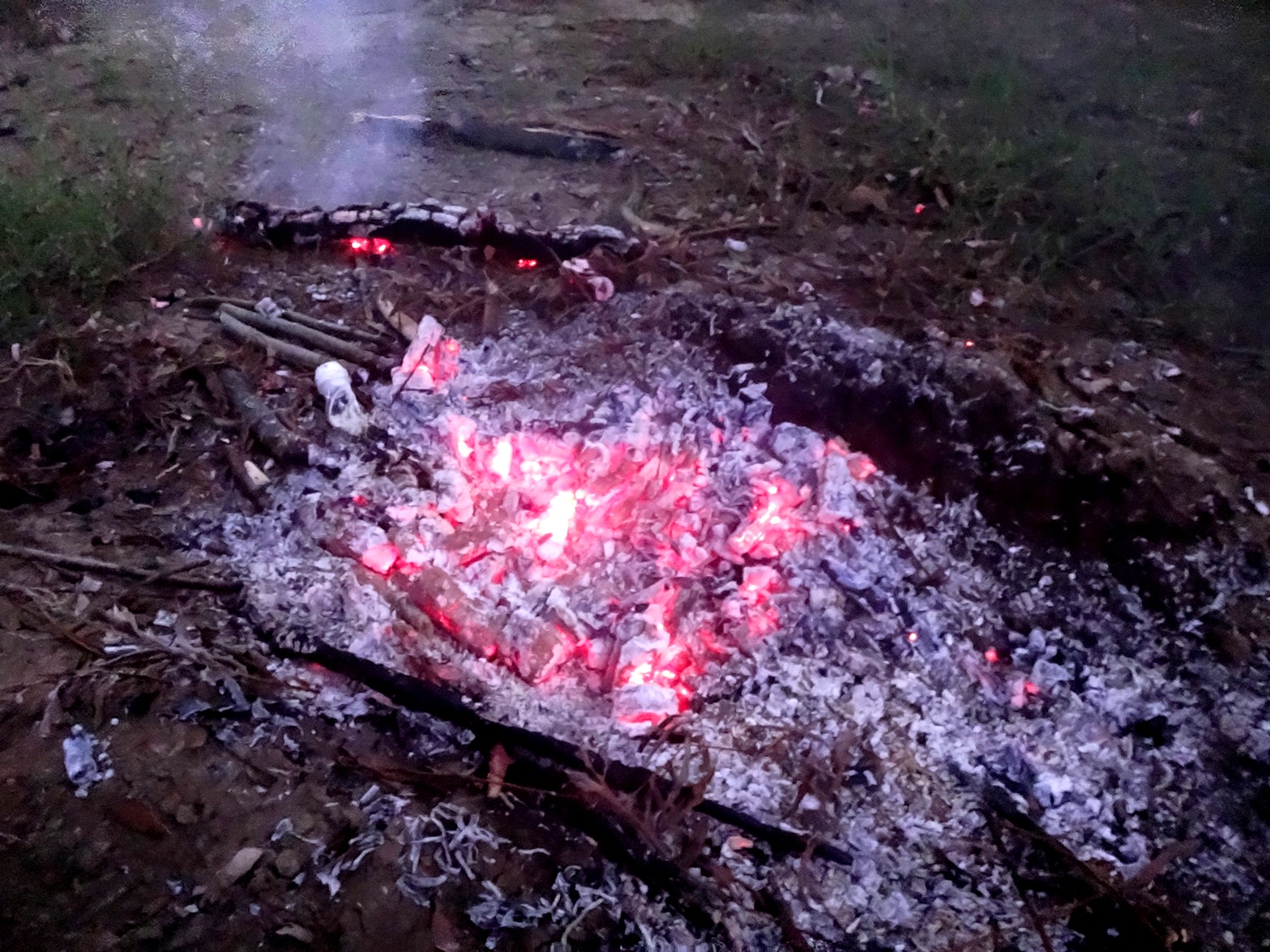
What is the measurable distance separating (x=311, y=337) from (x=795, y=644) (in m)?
2.68

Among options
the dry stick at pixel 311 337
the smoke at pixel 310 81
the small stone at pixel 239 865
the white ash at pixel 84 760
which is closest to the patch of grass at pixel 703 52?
the smoke at pixel 310 81

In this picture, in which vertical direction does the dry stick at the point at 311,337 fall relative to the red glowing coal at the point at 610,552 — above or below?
above

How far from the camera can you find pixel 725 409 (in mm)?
3752

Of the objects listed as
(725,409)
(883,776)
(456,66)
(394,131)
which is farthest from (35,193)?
(883,776)

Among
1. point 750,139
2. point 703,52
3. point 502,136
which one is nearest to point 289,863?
Result: point 502,136

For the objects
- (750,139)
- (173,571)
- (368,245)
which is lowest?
(173,571)

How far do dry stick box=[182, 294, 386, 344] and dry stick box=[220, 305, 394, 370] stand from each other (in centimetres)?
4

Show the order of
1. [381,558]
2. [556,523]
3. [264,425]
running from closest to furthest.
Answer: [381,558]
[556,523]
[264,425]

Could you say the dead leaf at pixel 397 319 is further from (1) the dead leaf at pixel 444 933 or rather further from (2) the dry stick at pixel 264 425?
(1) the dead leaf at pixel 444 933

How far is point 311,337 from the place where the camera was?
4078mm

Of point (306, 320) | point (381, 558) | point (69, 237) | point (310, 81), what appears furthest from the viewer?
point (310, 81)

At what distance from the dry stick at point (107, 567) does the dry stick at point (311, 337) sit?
4.42 ft

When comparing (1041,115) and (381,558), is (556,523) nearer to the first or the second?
(381,558)

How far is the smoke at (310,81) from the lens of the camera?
5.22 metres
